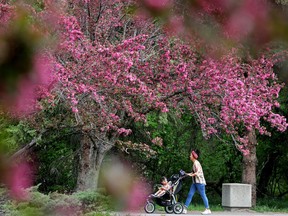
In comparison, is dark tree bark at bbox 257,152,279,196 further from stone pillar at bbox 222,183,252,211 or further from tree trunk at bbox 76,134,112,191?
tree trunk at bbox 76,134,112,191

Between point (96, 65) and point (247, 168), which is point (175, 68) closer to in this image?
point (96, 65)

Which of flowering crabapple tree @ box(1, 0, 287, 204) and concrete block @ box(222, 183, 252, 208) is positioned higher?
flowering crabapple tree @ box(1, 0, 287, 204)

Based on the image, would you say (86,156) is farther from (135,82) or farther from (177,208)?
(135,82)

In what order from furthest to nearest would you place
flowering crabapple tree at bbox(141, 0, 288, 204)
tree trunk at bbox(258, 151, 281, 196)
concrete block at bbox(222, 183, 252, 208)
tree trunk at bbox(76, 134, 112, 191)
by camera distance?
tree trunk at bbox(258, 151, 281, 196) < concrete block at bbox(222, 183, 252, 208) < tree trunk at bbox(76, 134, 112, 191) < flowering crabapple tree at bbox(141, 0, 288, 204)

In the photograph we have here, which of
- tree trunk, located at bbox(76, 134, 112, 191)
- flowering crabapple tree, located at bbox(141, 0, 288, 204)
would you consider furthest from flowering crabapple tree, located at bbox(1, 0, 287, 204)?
flowering crabapple tree, located at bbox(141, 0, 288, 204)

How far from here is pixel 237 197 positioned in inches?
738

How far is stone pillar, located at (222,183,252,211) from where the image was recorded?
61.5 ft

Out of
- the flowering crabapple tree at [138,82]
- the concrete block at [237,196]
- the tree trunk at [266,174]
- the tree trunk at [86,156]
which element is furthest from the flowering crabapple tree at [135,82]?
the tree trunk at [266,174]

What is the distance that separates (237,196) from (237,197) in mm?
32

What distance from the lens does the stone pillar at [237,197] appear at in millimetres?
18734

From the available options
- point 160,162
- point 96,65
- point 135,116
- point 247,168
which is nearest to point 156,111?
point 135,116

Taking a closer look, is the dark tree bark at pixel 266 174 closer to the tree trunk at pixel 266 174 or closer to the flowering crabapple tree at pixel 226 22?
the tree trunk at pixel 266 174

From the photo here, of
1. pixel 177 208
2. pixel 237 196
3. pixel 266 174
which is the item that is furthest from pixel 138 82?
pixel 266 174

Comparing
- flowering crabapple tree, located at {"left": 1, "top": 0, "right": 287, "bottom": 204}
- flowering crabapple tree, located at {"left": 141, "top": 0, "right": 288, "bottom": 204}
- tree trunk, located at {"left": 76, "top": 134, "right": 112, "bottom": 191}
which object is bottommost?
flowering crabapple tree, located at {"left": 141, "top": 0, "right": 288, "bottom": 204}
